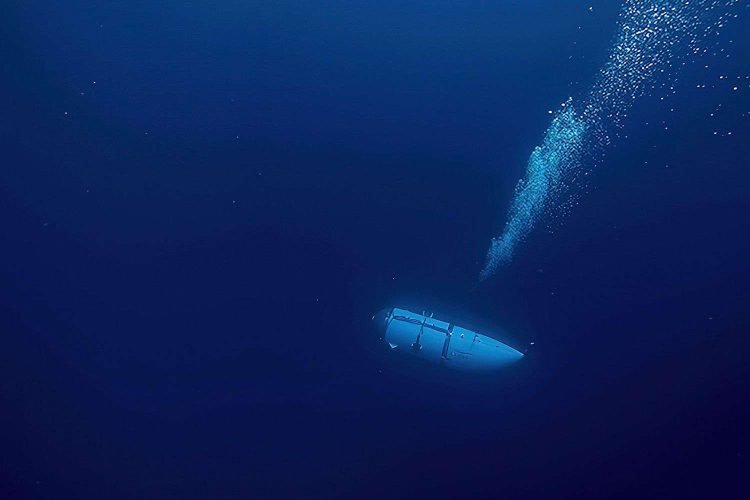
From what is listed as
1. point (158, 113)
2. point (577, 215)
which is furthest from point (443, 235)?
point (158, 113)

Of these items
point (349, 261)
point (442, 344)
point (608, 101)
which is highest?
point (608, 101)

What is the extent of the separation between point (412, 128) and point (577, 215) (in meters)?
3.92

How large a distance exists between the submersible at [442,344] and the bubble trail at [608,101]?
57.3 inches

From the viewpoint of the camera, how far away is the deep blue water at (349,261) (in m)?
7.64

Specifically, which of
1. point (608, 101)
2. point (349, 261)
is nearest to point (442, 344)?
point (349, 261)

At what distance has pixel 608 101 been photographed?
795cm

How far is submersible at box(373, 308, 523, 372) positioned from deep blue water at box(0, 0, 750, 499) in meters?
0.55

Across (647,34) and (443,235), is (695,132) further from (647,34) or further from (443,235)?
(443,235)

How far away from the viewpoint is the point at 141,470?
7.99 m

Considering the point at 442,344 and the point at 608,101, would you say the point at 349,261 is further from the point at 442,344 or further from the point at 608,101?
the point at 608,101

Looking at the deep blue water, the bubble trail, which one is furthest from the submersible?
the bubble trail

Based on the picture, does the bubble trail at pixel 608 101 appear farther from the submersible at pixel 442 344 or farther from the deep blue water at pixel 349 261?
the submersible at pixel 442 344

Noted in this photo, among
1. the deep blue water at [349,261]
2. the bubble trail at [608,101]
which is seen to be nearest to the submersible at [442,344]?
the deep blue water at [349,261]

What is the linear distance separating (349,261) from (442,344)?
8.35ft
